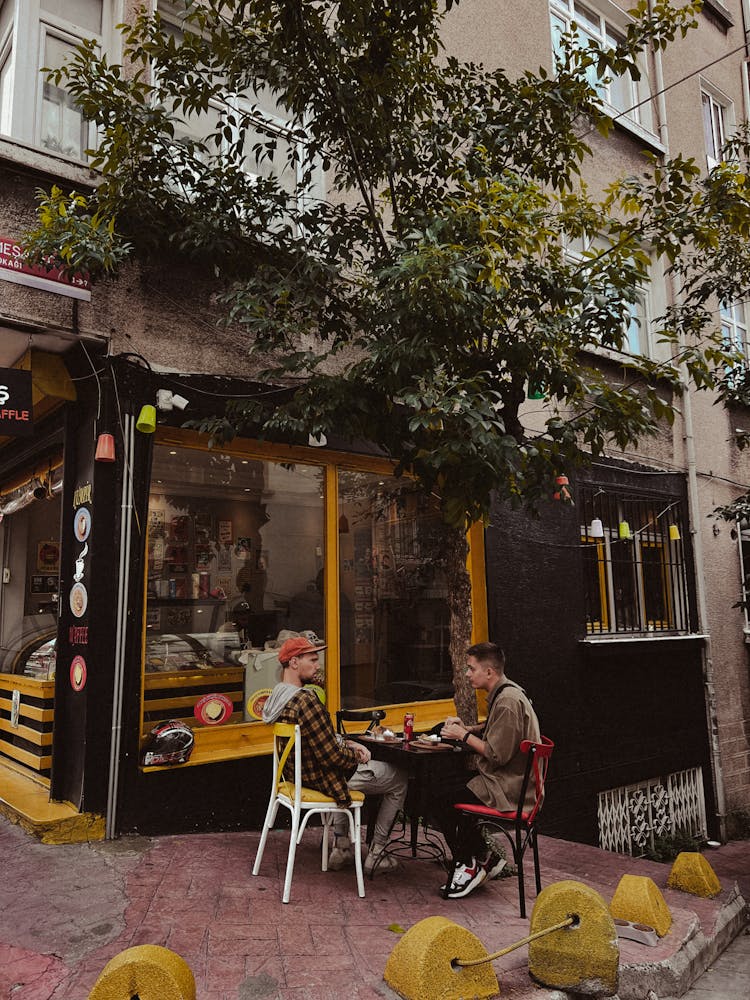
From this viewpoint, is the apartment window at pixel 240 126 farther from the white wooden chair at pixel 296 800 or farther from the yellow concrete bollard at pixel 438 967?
the yellow concrete bollard at pixel 438 967

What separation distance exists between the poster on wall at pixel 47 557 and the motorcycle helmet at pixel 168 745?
93.2 inches

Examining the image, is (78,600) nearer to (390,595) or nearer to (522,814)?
(390,595)

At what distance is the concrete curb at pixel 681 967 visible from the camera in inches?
161

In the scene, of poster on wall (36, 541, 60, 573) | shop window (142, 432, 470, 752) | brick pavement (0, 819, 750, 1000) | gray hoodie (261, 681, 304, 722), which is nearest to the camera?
brick pavement (0, 819, 750, 1000)

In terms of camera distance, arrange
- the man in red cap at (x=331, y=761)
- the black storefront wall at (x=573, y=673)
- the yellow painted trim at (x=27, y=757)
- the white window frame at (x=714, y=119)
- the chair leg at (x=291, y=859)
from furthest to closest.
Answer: the white window frame at (x=714, y=119), the black storefront wall at (x=573, y=673), the yellow painted trim at (x=27, y=757), the man in red cap at (x=331, y=761), the chair leg at (x=291, y=859)

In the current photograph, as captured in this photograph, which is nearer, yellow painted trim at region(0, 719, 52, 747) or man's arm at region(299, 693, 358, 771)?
man's arm at region(299, 693, 358, 771)

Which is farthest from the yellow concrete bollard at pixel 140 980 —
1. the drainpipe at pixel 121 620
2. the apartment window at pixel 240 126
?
the apartment window at pixel 240 126

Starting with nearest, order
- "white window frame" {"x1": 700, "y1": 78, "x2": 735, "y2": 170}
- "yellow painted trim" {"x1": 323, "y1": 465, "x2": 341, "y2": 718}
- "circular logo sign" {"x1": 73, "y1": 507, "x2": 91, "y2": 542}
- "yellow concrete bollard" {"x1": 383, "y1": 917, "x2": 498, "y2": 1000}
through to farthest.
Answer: "yellow concrete bollard" {"x1": 383, "y1": 917, "x2": 498, "y2": 1000}, "circular logo sign" {"x1": 73, "y1": 507, "x2": 91, "y2": 542}, "yellow painted trim" {"x1": 323, "y1": 465, "x2": 341, "y2": 718}, "white window frame" {"x1": 700, "y1": 78, "x2": 735, "y2": 170}

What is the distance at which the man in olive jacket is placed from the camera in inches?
194

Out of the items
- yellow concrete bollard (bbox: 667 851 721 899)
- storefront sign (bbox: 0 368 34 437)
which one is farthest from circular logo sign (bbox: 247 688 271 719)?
yellow concrete bollard (bbox: 667 851 721 899)

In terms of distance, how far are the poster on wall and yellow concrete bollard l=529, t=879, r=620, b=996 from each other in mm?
5485

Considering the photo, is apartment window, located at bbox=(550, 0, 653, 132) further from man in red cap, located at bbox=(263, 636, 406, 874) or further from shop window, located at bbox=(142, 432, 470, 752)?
man in red cap, located at bbox=(263, 636, 406, 874)

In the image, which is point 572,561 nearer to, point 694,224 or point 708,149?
point 694,224

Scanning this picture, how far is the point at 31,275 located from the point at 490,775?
4789 mm
